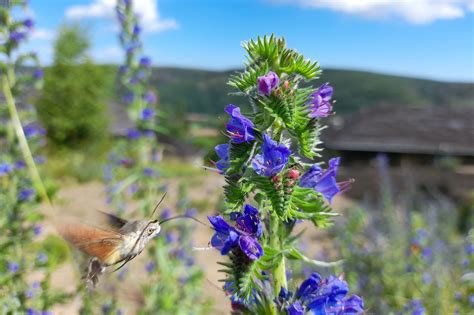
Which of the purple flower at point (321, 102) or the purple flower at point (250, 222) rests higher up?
the purple flower at point (321, 102)

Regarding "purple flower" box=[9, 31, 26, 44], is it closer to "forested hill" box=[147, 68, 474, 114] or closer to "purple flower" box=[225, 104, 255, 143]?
"purple flower" box=[225, 104, 255, 143]

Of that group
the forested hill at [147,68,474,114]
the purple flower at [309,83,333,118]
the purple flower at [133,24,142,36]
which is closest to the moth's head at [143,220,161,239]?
the purple flower at [309,83,333,118]

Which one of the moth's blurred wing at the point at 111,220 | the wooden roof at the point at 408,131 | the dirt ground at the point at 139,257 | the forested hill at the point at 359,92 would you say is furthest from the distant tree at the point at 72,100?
the moth's blurred wing at the point at 111,220

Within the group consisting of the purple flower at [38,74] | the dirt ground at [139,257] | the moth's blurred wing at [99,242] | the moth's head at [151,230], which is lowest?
the dirt ground at [139,257]

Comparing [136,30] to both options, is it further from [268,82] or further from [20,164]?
[268,82]

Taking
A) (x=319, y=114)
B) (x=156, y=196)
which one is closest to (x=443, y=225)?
(x=156, y=196)

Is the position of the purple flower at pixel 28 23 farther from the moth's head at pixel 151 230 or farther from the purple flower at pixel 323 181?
the purple flower at pixel 323 181

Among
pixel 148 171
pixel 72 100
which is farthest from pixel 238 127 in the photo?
pixel 72 100
